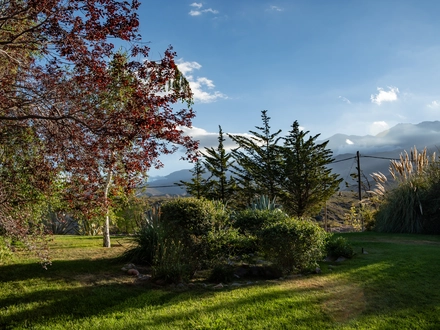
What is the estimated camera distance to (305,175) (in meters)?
19.0

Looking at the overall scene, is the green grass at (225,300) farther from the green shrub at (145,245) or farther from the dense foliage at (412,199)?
the dense foliage at (412,199)

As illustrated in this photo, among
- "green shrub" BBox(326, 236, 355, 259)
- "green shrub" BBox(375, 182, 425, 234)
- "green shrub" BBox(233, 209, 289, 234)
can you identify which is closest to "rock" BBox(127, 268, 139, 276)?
"green shrub" BBox(233, 209, 289, 234)

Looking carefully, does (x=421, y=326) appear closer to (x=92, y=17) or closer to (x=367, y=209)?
(x=92, y=17)

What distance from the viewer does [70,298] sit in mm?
5320

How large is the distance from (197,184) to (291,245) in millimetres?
15959

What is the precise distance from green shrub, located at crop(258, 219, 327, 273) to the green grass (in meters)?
0.37

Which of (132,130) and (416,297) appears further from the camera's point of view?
(416,297)

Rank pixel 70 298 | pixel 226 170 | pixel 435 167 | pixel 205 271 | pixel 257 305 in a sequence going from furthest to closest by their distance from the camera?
pixel 226 170 → pixel 435 167 → pixel 205 271 → pixel 70 298 → pixel 257 305

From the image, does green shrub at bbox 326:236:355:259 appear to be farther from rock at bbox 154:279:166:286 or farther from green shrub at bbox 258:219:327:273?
rock at bbox 154:279:166:286

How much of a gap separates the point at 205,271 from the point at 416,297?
366 cm

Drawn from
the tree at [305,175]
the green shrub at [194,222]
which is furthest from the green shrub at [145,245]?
the tree at [305,175]

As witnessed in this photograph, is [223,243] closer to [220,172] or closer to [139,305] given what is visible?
[139,305]

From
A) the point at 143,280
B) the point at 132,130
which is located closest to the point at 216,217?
the point at 143,280

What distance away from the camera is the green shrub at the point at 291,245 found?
21.6 ft
